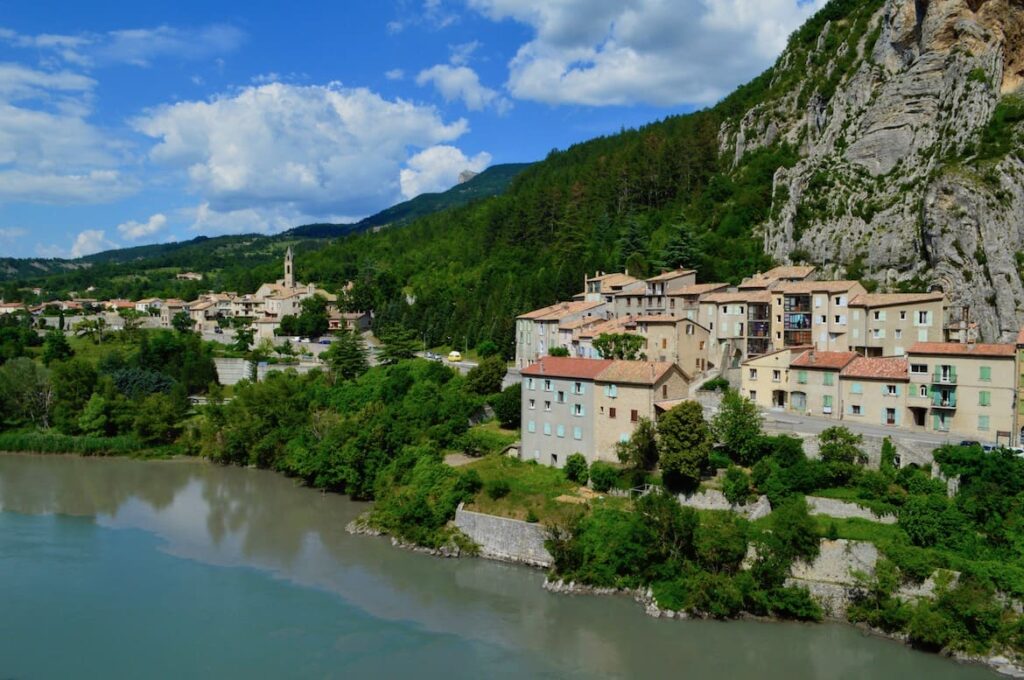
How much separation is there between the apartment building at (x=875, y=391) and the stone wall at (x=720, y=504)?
639 cm

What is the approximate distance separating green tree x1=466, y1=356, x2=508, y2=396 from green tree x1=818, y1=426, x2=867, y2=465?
59.2 feet

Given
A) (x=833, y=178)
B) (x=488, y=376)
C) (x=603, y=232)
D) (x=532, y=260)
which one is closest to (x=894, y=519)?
(x=488, y=376)

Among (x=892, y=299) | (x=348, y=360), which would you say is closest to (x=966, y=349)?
(x=892, y=299)

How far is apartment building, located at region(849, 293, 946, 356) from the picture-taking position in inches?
1201

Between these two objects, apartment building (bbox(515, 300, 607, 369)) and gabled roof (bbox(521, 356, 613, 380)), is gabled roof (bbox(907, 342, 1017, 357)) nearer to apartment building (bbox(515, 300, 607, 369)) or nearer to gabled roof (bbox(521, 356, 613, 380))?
gabled roof (bbox(521, 356, 613, 380))

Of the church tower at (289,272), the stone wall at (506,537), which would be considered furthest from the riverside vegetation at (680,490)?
the church tower at (289,272)

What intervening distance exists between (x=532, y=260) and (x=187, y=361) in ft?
88.7

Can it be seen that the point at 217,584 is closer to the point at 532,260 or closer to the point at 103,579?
the point at 103,579

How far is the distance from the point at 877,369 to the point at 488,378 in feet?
59.7

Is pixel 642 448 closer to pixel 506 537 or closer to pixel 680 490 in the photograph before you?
pixel 680 490

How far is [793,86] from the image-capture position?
58.3 metres

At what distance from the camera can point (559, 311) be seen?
142 feet

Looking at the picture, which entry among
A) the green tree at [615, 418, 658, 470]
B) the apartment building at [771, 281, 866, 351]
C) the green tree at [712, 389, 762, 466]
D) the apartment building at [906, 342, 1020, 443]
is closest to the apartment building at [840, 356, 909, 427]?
the apartment building at [906, 342, 1020, 443]

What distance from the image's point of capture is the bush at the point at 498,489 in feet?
84.9
